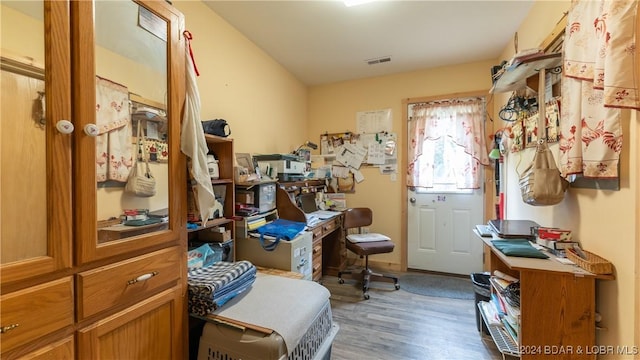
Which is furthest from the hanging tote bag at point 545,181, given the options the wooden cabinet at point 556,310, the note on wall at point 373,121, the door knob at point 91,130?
the note on wall at point 373,121

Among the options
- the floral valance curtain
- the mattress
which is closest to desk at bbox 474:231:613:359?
the floral valance curtain

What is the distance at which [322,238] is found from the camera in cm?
A: 290

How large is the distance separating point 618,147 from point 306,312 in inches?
60.2

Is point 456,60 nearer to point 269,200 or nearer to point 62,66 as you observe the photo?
point 269,200

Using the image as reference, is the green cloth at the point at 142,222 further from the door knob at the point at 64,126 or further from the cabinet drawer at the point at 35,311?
the door knob at the point at 64,126

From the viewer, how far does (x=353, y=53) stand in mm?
2908

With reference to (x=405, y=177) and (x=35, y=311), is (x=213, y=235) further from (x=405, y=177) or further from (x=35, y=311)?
(x=405, y=177)

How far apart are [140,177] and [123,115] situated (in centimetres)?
25

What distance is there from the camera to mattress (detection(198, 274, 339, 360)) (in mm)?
1048

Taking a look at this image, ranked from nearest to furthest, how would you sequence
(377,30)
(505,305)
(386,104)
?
(505,305) < (377,30) < (386,104)

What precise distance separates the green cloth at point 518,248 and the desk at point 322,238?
144 centimetres

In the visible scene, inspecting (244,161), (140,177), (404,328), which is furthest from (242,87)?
(404,328)

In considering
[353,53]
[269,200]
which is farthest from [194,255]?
[353,53]

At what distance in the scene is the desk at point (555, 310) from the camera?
117cm
